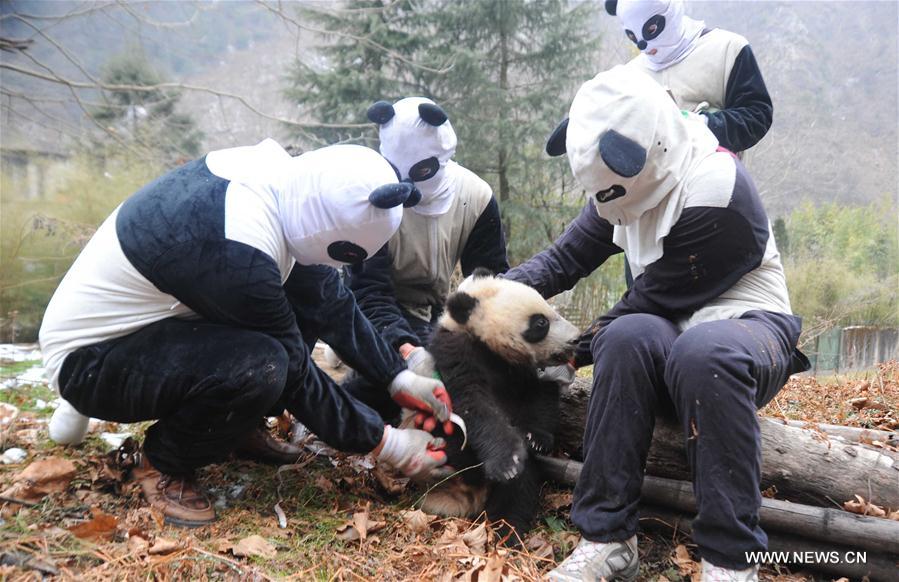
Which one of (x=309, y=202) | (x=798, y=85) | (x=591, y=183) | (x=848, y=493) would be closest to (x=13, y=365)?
(x=309, y=202)

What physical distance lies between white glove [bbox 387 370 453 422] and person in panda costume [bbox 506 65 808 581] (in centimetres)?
91

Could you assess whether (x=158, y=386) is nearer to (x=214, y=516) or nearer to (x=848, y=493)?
(x=214, y=516)

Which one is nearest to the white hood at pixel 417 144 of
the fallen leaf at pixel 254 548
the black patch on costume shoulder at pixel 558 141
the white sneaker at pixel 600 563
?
the black patch on costume shoulder at pixel 558 141

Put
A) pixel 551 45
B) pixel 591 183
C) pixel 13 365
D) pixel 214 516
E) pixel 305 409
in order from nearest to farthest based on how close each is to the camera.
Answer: pixel 591 183 < pixel 214 516 < pixel 305 409 < pixel 13 365 < pixel 551 45

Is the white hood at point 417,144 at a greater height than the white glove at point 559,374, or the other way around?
the white hood at point 417,144

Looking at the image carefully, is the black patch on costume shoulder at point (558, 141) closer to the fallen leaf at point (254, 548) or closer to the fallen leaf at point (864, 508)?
the fallen leaf at point (864, 508)

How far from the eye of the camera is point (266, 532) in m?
2.75

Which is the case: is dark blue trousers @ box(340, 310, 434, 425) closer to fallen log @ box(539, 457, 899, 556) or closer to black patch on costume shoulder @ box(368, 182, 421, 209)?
black patch on costume shoulder @ box(368, 182, 421, 209)

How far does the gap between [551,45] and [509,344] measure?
521 inches

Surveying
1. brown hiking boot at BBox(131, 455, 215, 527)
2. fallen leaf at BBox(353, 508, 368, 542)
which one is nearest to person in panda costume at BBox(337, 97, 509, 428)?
fallen leaf at BBox(353, 508, 368, 542)

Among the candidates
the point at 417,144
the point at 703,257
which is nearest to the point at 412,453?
the point at 703,257

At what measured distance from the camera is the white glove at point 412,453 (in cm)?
318

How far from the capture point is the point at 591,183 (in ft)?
8.41

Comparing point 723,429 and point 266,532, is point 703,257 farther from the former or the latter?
point 266,532
